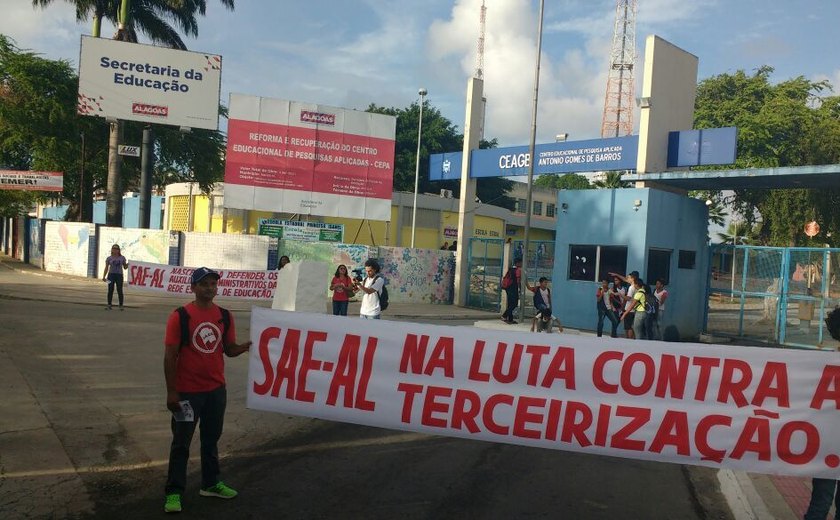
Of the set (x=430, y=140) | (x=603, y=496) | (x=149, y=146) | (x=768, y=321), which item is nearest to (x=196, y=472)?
(x=603, y=496)

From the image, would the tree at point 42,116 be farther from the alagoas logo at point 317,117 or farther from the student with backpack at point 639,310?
the student with backpack at point 639,310

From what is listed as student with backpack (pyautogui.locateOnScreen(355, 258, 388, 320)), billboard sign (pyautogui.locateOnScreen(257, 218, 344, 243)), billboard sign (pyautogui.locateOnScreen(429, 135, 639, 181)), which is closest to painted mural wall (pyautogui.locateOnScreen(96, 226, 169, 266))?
billboard sign (pyautogui.locateOnScreen(257, 218, 344, 243))

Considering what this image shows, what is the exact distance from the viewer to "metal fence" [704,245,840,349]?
1597 cm

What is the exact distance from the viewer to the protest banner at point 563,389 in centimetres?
497

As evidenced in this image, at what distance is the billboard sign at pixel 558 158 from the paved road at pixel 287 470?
14.1m

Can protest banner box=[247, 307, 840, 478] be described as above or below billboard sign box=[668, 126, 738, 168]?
below

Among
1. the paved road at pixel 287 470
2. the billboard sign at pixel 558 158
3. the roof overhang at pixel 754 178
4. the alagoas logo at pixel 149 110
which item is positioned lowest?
the paved road at pixel 287 470

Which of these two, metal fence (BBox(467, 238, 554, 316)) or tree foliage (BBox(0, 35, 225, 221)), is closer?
metal fence (BBox(467, 238, 554, 316))

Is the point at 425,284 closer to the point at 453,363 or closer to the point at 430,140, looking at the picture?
the point at 453,363

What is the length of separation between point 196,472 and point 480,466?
2.47 m

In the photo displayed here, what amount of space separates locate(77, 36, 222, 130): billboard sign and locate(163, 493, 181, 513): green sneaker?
24.6 metres

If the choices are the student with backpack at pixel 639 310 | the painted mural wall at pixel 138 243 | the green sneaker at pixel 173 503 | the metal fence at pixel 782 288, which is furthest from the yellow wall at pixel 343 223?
the green sneaker at pixel 173 503

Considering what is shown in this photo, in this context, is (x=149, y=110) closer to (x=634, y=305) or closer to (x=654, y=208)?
(x=654, y=208)

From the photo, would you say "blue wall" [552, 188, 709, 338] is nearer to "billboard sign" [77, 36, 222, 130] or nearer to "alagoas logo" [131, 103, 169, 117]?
"billboard sign" [77, 36, 222, 130]
